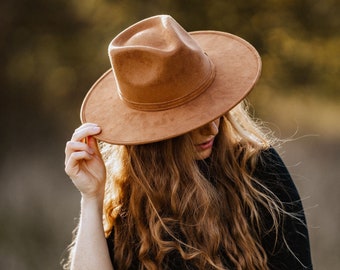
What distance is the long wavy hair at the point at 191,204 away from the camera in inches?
75.9

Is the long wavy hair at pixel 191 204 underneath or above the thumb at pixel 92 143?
underneath

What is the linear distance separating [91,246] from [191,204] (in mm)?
319

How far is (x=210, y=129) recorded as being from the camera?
6.09 ft

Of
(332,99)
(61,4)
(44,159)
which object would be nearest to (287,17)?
(332,99)

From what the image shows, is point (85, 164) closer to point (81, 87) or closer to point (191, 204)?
point (191, 204)

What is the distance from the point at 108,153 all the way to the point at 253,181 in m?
0.46

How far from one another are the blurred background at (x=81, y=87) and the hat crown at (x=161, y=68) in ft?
10.7

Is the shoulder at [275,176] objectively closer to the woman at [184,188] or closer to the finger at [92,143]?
the woman at [184,188]

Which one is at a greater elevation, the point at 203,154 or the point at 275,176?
the point at 203,154

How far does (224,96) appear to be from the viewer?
174 centimetres

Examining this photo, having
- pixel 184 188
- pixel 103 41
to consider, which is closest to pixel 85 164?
pixel 184 188

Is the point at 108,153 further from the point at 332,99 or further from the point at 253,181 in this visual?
the point at 332,99

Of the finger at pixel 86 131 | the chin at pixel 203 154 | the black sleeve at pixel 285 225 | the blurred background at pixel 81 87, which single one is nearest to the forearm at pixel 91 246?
the finger at pixel 86 131

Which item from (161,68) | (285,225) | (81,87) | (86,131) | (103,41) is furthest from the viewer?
(81,87)
